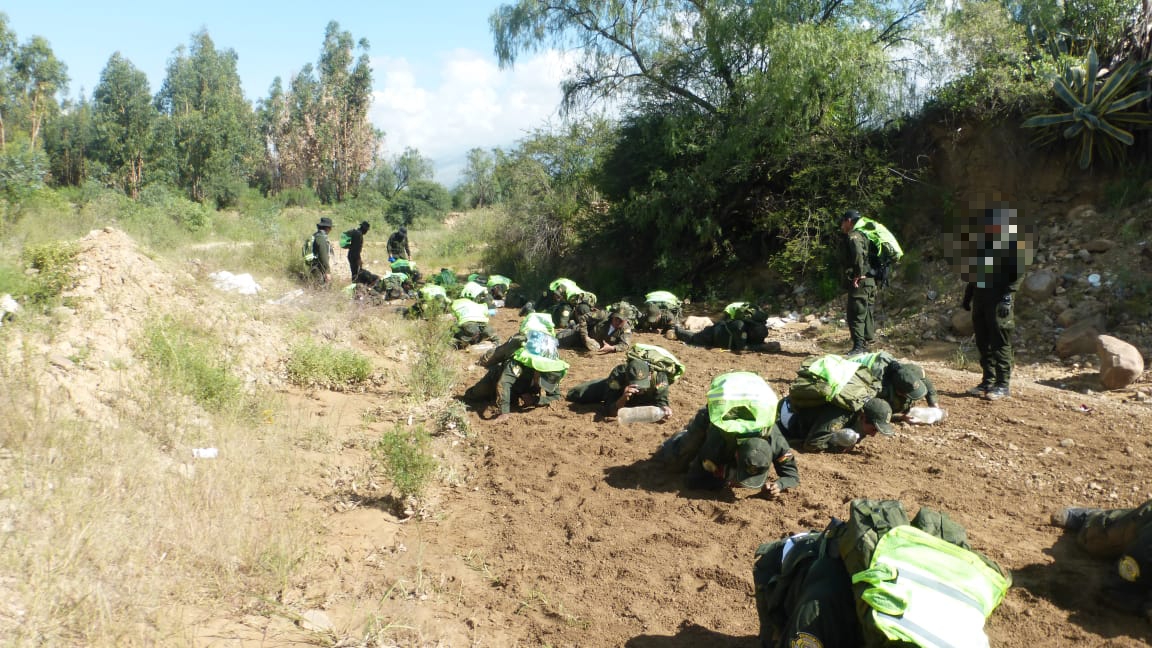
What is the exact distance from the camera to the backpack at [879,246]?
838 cm

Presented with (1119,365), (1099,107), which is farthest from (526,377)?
(1099,107)

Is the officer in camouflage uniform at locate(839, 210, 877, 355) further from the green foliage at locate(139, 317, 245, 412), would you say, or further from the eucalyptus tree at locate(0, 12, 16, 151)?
the eucalyptus tree at locate(0, 12, 16, 151)

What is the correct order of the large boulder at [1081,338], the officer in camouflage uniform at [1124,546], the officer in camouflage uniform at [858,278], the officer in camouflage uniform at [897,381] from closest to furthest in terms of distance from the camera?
the officer in camouflage uniform at [1124,546] → the officer in camouflage uniform at [897,381] → the large boulder at [1081,338] → the officer in camouflage uniform at [858,278]

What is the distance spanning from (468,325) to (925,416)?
18.8 ft

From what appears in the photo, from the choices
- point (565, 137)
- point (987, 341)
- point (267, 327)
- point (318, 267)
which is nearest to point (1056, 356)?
point (987, 341)

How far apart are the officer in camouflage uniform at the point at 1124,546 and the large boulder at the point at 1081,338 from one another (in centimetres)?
479

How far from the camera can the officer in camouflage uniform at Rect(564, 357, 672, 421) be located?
6332mm

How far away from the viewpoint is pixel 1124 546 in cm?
357

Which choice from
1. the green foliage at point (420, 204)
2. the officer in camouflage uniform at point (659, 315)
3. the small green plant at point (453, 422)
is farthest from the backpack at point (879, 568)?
the green foliage at point (420, 204)

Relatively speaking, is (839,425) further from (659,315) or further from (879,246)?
(659,315)

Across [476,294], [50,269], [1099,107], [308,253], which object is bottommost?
[476,294]

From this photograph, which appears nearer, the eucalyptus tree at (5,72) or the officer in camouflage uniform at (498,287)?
the officer in camouflage uniform at (498,287)

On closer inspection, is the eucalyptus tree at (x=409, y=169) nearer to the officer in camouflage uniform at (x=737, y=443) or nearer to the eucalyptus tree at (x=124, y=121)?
the eucalyptus tree at (x=124, y=121)

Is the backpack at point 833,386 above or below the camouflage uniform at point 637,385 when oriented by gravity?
above
